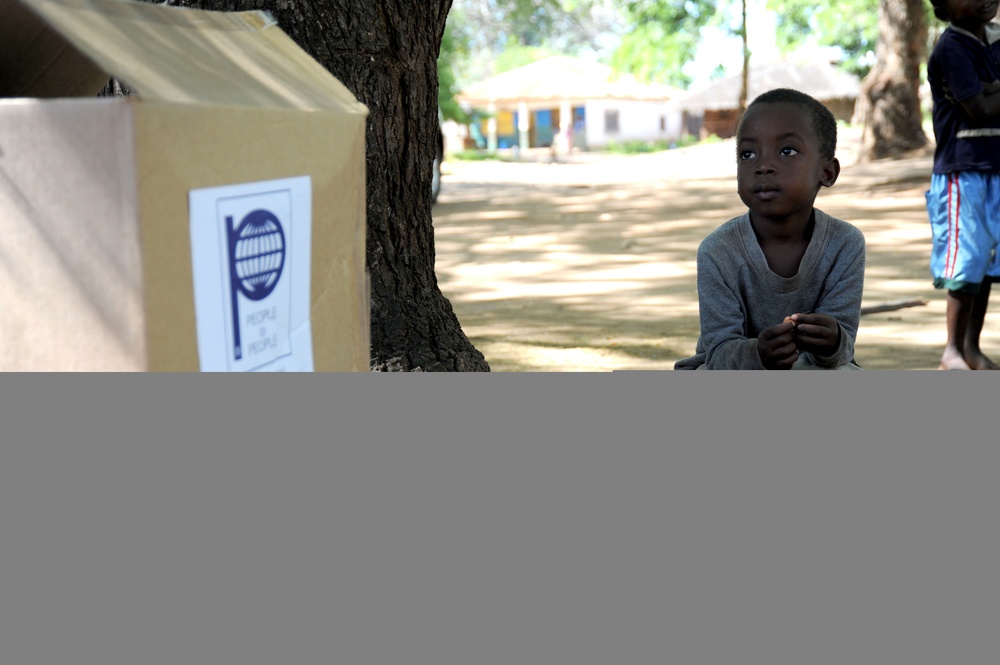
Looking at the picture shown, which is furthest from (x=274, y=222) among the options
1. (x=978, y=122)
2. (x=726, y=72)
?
(x=726, y=72)

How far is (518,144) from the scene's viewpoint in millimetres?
40500

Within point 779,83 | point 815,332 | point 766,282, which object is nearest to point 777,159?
point 766,282

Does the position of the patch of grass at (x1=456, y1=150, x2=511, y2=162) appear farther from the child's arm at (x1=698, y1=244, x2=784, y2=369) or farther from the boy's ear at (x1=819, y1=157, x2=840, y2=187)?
the child's arm at (x1=698, y1=244, x2=784, y2=369)

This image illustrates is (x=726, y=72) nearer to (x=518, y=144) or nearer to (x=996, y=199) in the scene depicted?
(x=518, y=144)

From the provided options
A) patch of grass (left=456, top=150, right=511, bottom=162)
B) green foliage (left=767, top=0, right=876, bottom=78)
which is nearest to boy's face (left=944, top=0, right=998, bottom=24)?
patch of grass (left=456, top=150, right=511, bottom=162)

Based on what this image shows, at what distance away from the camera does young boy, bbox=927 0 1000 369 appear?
389cm

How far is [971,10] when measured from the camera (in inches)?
152

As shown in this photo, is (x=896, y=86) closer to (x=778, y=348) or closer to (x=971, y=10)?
(x=971, y=10)

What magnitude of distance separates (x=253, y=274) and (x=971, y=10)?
11.0ft

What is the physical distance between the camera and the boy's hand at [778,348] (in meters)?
2.26

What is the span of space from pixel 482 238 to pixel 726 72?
128 feet

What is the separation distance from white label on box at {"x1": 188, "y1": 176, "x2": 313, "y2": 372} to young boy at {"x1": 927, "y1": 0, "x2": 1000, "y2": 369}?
313 cm

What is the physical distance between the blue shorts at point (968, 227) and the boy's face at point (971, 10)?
520 millimetres

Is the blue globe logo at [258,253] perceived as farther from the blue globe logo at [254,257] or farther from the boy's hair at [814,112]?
the boy's hair at [814,112]
